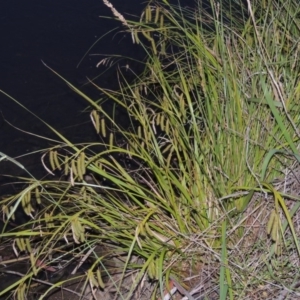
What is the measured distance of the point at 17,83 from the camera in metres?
3.96

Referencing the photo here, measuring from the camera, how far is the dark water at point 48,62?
11.8 feet

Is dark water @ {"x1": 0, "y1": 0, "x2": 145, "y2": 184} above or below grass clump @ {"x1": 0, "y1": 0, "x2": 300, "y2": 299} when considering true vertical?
below

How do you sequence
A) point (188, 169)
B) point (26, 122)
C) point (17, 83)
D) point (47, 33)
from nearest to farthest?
point (188, 169) → point (26, 122) → point (17, 83) → point (47, 33)

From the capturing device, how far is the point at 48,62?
4.11m

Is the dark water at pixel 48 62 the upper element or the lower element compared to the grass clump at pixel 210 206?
lower

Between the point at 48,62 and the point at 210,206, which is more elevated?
the point at 210,206

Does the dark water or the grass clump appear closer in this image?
the grass clump

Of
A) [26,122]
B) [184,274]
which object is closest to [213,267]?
[184,274]

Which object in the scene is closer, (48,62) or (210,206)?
(210,206)

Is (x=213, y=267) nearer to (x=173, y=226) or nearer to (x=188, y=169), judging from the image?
(x=173, y=226)

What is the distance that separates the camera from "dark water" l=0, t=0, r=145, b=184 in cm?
360

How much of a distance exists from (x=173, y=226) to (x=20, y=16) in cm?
270

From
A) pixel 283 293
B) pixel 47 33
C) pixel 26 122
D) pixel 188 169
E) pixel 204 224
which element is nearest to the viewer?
pixel 283 293

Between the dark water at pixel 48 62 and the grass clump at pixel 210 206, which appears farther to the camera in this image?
the dark water at pixel 48 62
